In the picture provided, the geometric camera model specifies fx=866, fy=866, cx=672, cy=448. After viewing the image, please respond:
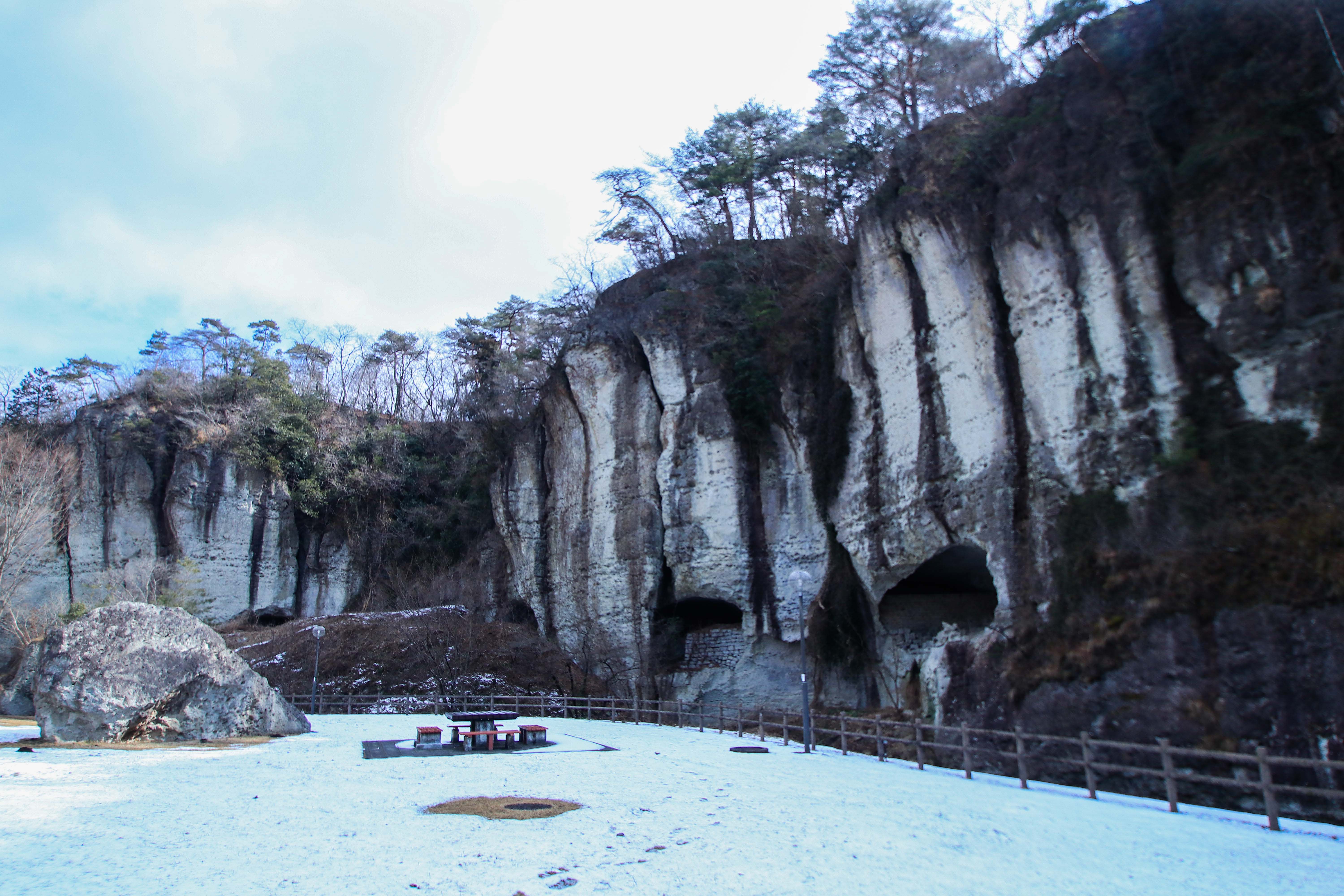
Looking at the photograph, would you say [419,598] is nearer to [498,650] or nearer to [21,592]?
[498,650]

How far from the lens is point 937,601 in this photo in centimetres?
2141

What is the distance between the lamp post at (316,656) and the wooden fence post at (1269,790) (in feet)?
71.1

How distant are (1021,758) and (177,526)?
115 feet

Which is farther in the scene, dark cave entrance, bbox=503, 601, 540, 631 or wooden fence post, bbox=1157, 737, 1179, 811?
dark cave entrance, bbox=503, 601, 540, 631

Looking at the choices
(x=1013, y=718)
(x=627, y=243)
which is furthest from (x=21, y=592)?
(x=1013, y=718)

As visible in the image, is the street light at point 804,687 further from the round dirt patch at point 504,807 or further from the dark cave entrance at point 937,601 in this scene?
the dark cave entrance at point 937,601

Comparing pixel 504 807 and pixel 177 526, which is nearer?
pixel 504 807

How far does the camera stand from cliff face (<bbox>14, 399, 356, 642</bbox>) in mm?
35250

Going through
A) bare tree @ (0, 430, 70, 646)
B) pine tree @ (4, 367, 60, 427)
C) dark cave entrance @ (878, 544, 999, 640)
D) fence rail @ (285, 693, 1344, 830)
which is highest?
pine tree @ (4, 367, 60, 427)

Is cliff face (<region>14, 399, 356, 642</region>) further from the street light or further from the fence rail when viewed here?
the street light

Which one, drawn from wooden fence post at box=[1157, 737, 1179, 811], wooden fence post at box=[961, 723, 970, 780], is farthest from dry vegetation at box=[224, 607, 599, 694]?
wooden fence post at box=[1157, 737, 1179, 811]

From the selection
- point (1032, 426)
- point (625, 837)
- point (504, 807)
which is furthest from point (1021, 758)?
point (1032, 426)

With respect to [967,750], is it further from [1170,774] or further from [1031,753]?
[1170,774]

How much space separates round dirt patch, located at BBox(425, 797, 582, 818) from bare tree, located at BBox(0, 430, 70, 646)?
25.5 meters
